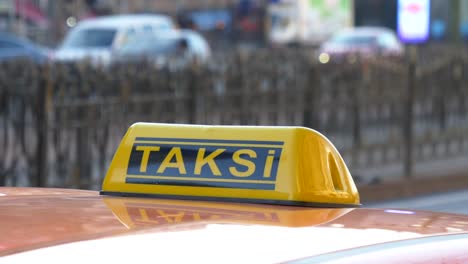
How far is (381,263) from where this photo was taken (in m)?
1.95

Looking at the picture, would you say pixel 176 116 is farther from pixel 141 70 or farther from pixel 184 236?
pixel 184 236

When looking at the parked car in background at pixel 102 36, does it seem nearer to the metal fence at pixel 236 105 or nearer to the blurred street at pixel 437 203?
the metal fence at pixel 236 105

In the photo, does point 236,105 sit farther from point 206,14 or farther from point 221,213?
point 206,14

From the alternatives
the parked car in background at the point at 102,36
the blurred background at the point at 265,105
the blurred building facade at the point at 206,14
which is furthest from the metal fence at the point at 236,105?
the blurred building facade at the point at 206,14

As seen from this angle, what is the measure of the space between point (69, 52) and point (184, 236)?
22.6 metres

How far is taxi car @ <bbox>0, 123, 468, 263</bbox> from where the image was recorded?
1.91 meters

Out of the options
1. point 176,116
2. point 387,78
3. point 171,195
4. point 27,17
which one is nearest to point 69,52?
point 387,78

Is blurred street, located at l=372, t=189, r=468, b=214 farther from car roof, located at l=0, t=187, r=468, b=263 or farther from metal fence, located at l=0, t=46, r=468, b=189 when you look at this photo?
car roof, located at l=0, t=187, r=468, b=263

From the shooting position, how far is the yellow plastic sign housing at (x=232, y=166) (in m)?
2.40

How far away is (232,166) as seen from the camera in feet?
8.16

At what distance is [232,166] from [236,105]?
29.8 ft

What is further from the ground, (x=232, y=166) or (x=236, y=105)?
(x=232, y=166)

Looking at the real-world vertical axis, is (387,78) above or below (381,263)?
below

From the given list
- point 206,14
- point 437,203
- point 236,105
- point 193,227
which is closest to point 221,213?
point 193,227
